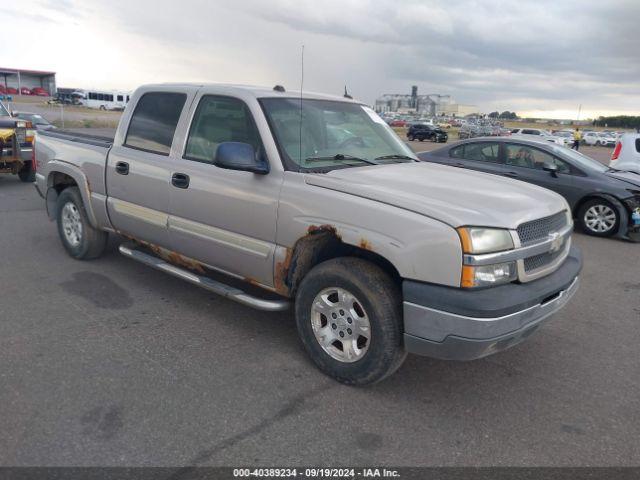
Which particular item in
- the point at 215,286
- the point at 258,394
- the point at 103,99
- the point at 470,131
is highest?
the point at 103,99

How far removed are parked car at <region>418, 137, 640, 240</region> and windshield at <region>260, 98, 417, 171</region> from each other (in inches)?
214

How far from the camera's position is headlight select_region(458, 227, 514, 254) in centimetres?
293

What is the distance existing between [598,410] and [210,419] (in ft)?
7.95

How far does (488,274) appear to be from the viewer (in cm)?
301

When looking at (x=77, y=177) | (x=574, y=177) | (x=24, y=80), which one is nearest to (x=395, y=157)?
(x=77, y=177)

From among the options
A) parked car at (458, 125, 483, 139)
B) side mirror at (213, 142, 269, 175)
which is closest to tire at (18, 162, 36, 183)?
side mirror at (213, 142, 269, 175)

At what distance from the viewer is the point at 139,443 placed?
9.35 ft

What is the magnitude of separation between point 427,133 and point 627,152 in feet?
95.7

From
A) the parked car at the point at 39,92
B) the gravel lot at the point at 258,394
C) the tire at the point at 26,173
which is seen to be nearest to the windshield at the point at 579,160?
the gravel lot at the point at 258,394

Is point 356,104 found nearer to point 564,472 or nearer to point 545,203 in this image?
point 545,203

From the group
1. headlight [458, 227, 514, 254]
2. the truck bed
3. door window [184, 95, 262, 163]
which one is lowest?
headlight [458, 227, 514, 254]

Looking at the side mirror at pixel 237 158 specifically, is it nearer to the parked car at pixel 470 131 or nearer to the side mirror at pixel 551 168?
the side mirror at pixel 551 168

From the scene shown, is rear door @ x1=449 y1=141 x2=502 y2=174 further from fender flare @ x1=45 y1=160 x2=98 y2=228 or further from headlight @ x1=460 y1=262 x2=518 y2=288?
headlight @ x1=460 y1=262 x2=518 y2=288

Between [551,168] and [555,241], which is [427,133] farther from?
[555,241]
